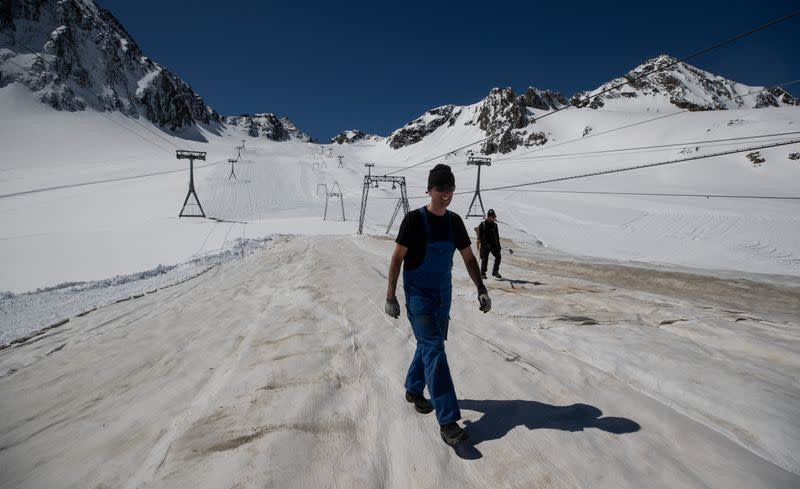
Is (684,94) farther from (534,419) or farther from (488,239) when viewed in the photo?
(534,419)

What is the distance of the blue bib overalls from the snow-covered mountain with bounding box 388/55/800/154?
99282 millimetres

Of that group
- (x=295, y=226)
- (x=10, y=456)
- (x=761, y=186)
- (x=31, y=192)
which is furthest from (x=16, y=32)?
(x=761, y=186)

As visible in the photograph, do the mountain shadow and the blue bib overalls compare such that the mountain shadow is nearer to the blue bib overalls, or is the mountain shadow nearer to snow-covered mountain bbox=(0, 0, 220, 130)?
the blue bib overalls

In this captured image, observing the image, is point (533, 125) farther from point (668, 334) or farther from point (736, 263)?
point (668, 334)

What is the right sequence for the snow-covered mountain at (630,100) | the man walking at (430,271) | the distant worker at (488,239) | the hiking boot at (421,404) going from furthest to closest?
the snow-covered mountain at (630,100), the distant worker at (488,239), the hiking boot at (421,404), the man walking at (430,271)

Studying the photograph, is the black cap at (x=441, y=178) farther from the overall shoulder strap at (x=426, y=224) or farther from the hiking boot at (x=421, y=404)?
the hiking boot at (x=421, y=404)

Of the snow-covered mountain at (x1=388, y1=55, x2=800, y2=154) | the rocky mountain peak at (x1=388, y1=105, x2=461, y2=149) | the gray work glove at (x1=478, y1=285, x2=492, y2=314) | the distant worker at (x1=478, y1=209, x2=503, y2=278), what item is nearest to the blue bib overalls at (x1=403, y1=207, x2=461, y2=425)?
the gray work glove at (x1=478, y1=285, x2=492, y2=314)

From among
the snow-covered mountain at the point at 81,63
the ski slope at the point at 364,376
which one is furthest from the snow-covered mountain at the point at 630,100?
the ski slope at the point at 364,376

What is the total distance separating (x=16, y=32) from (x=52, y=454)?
119 meters

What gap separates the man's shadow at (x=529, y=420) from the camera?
9.36 ft

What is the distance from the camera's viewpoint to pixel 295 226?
25.9 metres

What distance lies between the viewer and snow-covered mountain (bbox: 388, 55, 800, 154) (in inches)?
3948

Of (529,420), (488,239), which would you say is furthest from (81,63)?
(529,420)

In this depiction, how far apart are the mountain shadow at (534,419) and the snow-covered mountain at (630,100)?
99074mm
